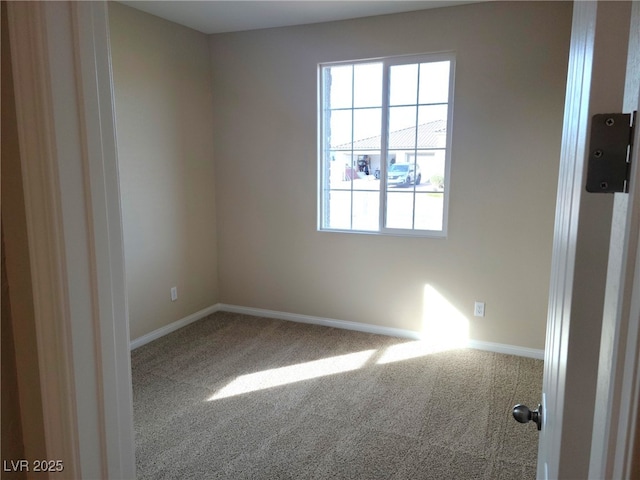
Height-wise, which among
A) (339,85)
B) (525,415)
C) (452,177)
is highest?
(339,85)

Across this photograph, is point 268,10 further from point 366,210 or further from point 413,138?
point 366,210

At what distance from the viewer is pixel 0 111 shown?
69 centimetres

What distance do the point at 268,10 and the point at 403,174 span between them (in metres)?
1.64

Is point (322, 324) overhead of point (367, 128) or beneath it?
beneath

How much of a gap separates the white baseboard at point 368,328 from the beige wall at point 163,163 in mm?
444

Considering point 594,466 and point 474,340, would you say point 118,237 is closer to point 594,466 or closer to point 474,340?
point 594,466

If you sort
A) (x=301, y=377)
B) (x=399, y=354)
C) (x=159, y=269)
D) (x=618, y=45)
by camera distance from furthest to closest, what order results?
(x=159, y=269) < (x=399, y=354) < (x=301, y=377) < (x=618, y=45)

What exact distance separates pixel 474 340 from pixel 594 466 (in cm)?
326

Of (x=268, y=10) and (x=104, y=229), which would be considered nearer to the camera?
(x=104, y=229)

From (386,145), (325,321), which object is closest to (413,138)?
(386,145)

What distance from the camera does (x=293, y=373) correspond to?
10.3ft

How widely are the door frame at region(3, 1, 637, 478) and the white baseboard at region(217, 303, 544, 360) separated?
9.95 ft

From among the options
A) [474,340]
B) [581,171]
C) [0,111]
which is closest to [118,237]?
[0,111]

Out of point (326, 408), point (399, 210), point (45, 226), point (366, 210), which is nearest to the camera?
point (45, 226)
